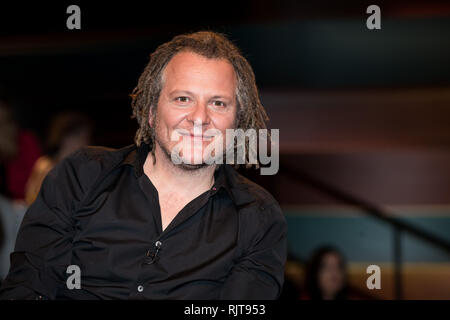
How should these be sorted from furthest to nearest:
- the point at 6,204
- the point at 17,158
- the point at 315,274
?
the point at 17,158 < the point at 315,274 < the point at 6,204

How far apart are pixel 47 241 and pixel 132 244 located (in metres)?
0.25

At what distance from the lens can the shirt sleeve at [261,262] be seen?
173cm

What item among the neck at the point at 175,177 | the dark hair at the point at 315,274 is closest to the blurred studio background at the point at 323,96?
the dark hair at the point at 315,274

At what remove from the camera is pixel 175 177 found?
1.91 m

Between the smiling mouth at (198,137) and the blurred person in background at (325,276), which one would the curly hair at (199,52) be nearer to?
the smiling mouth at (198,137)

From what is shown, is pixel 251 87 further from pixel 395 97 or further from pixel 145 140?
pixel 395 97

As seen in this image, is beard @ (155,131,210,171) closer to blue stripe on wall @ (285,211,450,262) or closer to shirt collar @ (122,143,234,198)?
shirt collar @ (122,143,234,198)

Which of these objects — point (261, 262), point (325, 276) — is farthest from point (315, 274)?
point (261, 262)

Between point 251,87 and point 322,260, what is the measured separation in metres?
2.06

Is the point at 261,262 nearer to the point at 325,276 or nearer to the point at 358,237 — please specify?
the point at 325,276

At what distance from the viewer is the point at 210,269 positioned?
176 cm
